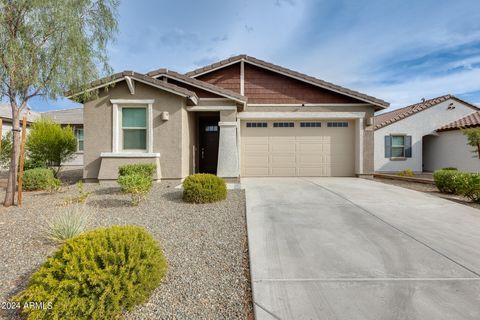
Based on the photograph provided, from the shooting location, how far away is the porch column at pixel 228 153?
31.5 feet

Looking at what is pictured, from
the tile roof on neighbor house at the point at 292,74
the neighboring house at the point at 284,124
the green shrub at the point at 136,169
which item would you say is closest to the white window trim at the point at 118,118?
the green shrub at the point at 136,169

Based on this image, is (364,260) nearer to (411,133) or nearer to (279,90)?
(279,90)

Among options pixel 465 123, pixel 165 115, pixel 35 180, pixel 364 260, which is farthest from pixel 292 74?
pixel 465 123

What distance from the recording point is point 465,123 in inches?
581

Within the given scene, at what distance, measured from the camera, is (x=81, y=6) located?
6.26 m

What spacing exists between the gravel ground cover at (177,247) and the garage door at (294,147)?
188 inches

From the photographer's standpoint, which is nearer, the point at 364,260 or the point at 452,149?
the point at 364,260

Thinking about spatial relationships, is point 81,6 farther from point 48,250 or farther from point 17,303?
point 17,303

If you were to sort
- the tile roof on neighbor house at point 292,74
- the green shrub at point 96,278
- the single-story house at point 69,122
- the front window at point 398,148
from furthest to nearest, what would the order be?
the single-story house at point 69,122 → the front window at point 398,148 → the tile roof on neighbor house at point 292,74 → the green shrub at point 96,278

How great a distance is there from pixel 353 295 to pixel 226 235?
2.24 metres

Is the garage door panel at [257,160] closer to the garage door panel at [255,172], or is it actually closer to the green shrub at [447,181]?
the garage door panel at [255,172]

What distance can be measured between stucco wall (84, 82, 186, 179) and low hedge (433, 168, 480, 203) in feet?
29.3

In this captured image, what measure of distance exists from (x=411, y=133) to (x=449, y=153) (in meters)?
2.34

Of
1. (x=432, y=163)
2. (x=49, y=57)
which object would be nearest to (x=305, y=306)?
(x=49, y=57)
